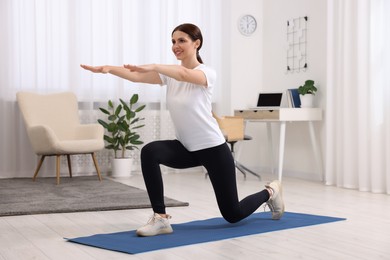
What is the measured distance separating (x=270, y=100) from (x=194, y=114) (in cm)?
338

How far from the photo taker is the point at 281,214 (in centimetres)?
336

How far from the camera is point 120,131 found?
6043mm

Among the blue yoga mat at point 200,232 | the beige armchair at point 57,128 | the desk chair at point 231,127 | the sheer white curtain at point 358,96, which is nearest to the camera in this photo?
the blue yoga mat at point 200,232

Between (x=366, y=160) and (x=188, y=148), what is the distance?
2.50 meters

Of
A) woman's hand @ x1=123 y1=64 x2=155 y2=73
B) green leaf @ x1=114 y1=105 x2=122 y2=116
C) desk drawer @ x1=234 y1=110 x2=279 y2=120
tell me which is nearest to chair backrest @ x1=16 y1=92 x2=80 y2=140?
green leaf @ x1=114 y1=105 x2=122 y2=116

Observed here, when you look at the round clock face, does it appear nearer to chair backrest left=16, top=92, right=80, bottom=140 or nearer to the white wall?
the white wall

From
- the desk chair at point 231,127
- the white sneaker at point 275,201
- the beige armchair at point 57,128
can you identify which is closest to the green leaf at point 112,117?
the beige armchair at point 57,128

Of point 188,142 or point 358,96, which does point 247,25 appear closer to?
point 358,96

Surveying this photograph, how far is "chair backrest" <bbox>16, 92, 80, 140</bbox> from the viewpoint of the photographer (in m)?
5.37

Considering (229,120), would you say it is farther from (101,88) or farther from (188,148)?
(188,148)

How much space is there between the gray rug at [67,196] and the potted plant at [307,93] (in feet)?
6.29

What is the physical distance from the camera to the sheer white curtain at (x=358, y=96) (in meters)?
4.81

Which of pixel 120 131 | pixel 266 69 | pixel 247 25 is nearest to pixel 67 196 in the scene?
pixel 120 131

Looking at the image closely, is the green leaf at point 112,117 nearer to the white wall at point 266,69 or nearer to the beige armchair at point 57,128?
the beige armchair at point 57,128
